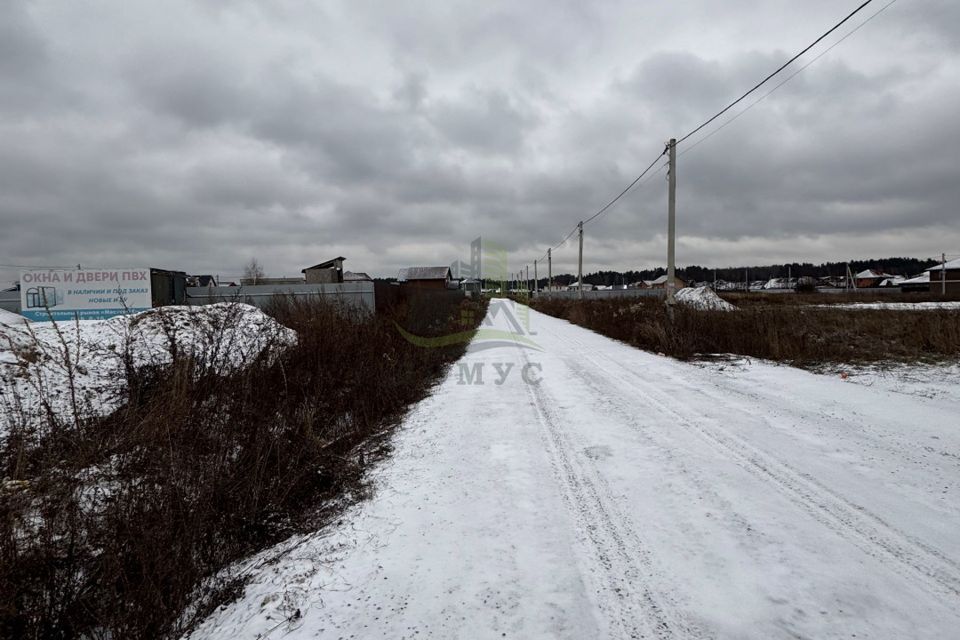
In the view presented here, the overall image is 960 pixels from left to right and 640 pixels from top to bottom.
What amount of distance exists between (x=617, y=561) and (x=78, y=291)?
19.9 metres

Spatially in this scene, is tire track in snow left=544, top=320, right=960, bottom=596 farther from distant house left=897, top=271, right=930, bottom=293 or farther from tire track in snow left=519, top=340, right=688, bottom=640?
distant house left=897, top=271, right=930, bottom=293

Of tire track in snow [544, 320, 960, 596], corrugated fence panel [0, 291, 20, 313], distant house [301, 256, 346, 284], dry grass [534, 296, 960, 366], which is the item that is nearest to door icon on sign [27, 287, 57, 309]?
corrugated fence panel [0, 291, 20, 313]

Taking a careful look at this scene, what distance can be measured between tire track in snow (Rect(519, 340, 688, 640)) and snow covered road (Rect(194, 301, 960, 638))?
1 centimetres

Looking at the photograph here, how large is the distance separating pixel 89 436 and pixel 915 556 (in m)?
6.55

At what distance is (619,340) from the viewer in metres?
15.7

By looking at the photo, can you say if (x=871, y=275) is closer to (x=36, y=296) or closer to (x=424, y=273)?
(x=424, y=273)

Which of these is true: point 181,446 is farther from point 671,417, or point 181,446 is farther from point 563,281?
point 563,281

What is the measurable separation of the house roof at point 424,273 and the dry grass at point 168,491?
219 ft

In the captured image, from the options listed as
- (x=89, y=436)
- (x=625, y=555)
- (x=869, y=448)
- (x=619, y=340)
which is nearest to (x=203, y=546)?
(x=89, y=436)

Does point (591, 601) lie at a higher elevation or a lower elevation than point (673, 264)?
lower

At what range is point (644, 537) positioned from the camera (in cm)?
306

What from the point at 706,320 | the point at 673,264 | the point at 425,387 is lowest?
the point at 425,387

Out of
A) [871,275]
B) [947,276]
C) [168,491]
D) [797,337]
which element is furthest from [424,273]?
[871,275]

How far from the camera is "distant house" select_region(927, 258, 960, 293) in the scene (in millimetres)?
62425
